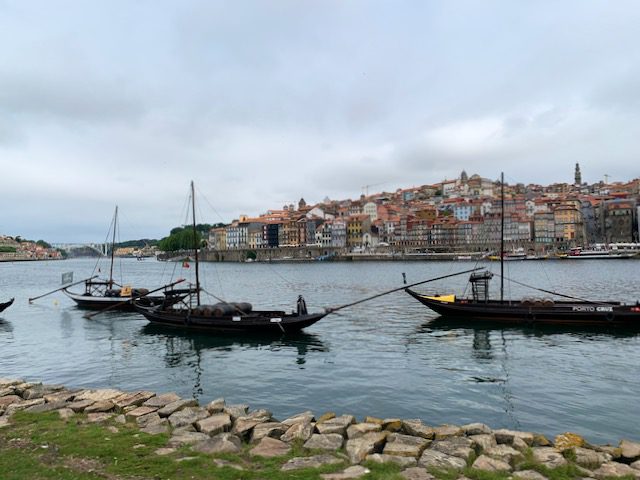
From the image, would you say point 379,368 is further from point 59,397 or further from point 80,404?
point 59,397

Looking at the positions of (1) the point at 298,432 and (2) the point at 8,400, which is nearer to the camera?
(1) the point at 298,432

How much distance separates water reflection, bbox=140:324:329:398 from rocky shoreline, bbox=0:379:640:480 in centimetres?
888

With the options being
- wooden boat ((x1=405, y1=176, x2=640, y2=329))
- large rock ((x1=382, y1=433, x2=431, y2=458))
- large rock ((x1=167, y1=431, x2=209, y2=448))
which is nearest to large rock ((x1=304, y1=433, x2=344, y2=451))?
large rock ((x1=382, y1=433, x2=431, y2=458))

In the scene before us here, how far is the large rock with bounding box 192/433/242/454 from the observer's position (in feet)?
29.4

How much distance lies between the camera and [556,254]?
476 ft

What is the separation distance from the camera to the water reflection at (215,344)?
2245 cm

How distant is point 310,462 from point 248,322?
1901 cm

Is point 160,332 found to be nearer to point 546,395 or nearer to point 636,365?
point 546,395

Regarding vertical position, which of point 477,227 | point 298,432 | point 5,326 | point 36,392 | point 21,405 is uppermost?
point 477,227

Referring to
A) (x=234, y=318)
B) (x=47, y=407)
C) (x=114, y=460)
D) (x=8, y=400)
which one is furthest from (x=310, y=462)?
(x=234, y=318)

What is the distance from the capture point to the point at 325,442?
9438 millimetres

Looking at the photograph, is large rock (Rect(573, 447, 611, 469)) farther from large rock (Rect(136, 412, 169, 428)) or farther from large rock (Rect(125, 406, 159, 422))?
large rock (Rect(125, 406, 159, 422))

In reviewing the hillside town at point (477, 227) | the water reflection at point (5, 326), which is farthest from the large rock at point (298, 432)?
the hillside town at point (477, 227)

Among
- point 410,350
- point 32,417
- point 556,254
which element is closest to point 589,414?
point 410,350
